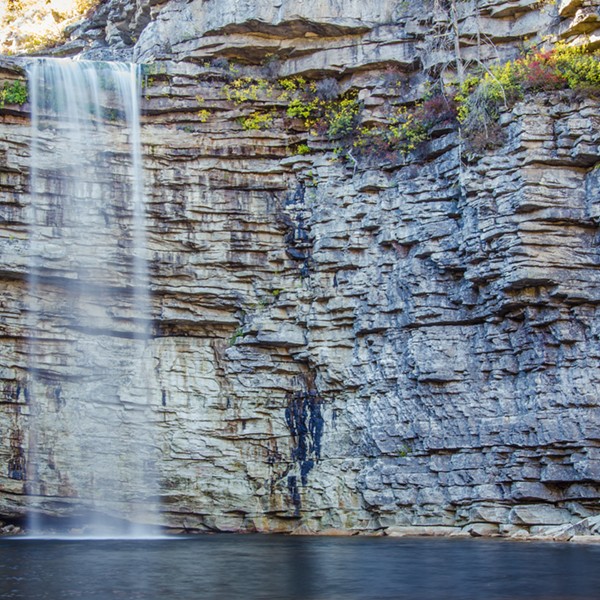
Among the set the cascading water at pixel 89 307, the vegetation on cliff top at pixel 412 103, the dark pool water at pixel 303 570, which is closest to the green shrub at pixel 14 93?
the cascading water at pixel 89 307

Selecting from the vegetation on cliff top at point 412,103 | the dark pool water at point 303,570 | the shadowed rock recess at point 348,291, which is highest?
the vegetation on cliff top at point 412,103

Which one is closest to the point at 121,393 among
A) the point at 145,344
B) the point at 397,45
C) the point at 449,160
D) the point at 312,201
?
the point at 145,344

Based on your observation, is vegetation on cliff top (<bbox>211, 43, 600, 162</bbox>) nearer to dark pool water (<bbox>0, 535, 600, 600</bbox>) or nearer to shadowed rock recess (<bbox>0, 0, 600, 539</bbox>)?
shadowed rock recess (<bbox>0, 0, 600, 539</bbox>)

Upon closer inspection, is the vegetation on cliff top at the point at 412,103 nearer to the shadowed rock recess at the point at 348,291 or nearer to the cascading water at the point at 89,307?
the shadowed rock recess at the point at 348,291

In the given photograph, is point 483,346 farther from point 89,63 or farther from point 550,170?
point 89,63

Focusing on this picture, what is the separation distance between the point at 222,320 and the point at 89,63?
27.2ft

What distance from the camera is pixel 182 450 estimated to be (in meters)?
25.1

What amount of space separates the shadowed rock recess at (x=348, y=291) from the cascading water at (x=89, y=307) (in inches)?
6.9

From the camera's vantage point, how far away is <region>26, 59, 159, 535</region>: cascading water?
2455cm

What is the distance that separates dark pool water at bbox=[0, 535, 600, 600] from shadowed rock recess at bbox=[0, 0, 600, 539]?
3.09 m

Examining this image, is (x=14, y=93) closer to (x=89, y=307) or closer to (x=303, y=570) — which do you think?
(x=89, y=307)

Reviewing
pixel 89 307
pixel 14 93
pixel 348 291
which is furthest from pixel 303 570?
pixel 14 93

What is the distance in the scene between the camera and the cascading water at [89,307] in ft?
80.5

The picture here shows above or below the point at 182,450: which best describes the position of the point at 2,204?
above
